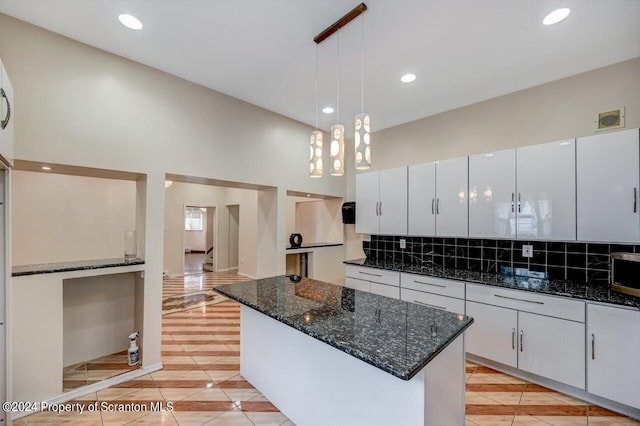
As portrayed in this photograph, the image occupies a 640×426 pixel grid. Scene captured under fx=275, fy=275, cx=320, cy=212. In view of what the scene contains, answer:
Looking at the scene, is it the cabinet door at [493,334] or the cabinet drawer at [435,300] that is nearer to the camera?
the cabinet door at [493,334]

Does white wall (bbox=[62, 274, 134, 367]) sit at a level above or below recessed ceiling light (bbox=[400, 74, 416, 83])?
below

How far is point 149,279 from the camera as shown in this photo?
2746mm

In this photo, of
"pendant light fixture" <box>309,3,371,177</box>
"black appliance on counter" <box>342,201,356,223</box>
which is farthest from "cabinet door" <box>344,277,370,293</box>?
"pendant light fixture" <box>309,3,371,177</box>

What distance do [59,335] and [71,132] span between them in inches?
66.8

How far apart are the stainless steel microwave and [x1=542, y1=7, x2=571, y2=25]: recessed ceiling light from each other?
1.90 meters

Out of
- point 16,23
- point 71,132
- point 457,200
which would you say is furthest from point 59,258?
point 457,200

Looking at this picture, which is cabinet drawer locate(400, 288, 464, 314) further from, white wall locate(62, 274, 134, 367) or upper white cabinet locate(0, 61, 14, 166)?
upper white cabinet locate(0, 61, 14, 166)

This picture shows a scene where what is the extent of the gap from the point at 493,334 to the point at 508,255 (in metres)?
0.96

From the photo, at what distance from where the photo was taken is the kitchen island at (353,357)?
128 cm

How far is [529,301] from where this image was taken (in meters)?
2.47

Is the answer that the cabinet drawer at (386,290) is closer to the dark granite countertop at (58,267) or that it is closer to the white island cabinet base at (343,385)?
the white island cabinet base at (343,385)

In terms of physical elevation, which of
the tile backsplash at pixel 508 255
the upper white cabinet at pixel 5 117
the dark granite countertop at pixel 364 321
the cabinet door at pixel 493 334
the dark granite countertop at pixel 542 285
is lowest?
the cabinet door at pixel 493 334

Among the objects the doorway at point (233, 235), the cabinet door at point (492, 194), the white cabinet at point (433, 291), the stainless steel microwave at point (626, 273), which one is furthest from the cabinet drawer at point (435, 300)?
the doorway at point (233, 235)

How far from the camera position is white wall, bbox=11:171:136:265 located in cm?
327
